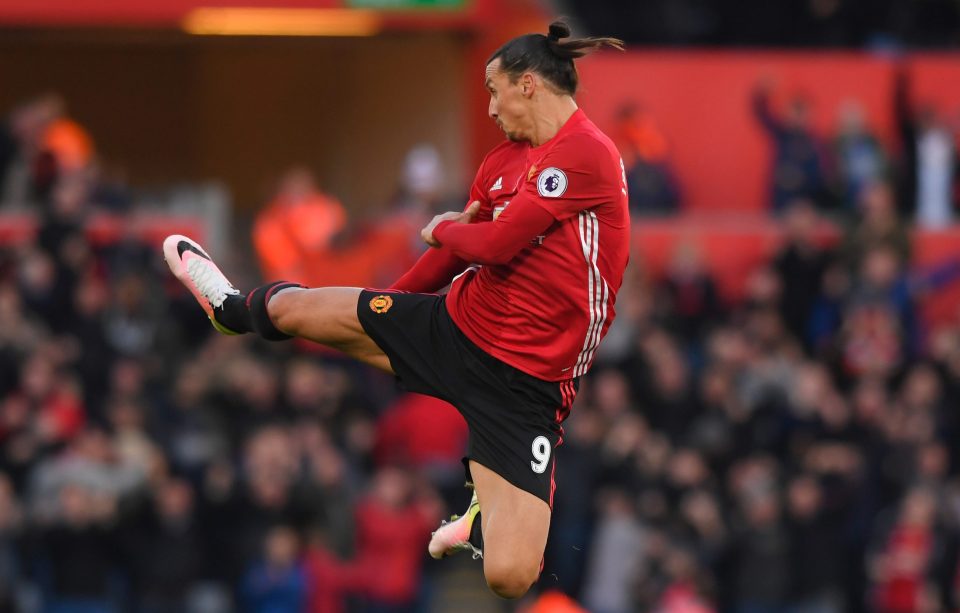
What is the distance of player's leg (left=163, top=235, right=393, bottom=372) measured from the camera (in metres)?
7.58

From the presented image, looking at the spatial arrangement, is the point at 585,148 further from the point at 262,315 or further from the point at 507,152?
the point at 262,315

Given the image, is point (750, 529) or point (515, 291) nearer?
point (515, 291)

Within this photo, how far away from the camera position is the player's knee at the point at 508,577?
24.2 ft

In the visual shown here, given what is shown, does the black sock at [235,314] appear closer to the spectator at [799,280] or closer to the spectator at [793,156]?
the spectator at [799,280]

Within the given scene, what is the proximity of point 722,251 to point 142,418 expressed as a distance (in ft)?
18.0

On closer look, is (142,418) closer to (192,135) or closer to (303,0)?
(303,0)

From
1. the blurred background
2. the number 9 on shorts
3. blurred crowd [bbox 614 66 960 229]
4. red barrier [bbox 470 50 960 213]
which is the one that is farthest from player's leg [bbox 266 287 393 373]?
red barrier [bbox 470 50 960 213]

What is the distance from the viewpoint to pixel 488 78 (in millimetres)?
7227

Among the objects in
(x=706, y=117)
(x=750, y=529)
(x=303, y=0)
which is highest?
(x=303, y=0)

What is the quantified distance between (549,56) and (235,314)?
1643 mm

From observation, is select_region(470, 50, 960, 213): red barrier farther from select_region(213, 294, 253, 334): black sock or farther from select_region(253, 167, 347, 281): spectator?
select_region(213, 294, 253, 334): black sock

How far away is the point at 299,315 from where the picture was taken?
757 centimetres

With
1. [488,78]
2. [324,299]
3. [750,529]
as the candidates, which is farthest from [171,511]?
[488,78]

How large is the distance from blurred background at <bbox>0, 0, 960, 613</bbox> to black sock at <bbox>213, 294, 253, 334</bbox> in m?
2.86
